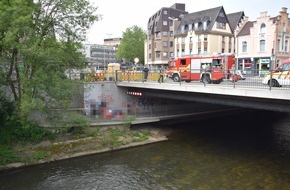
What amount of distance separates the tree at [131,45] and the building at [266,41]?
40100 mm

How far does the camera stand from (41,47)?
19781 millimetres

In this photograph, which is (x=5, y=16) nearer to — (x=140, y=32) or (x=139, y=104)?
(x=139, y=104)

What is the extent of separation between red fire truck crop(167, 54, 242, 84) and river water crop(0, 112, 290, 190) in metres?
5.80

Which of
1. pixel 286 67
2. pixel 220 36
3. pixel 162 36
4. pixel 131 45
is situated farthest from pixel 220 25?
pixel 286 67

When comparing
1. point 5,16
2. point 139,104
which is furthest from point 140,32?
point 5,16

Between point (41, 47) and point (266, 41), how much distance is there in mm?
40373

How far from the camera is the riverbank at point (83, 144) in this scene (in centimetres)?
2062

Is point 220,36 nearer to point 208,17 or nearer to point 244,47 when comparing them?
point 208,17

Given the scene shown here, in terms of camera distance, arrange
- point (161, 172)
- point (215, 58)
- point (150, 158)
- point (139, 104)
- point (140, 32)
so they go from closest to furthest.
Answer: point (161, 172), point (150, 158), point (215, 58), point (139, 104), point (140, 32)

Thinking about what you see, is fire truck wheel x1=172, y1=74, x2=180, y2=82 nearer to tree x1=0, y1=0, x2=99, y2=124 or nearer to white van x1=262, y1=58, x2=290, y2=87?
tree x1=0, y1=0, x2=99, y2=124

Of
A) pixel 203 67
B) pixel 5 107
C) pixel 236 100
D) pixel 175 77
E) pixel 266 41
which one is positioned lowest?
pixel 5 107

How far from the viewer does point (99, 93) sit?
28.9m

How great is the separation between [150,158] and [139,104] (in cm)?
960

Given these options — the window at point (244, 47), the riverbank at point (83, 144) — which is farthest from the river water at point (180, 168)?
the window at point (244, 47)
